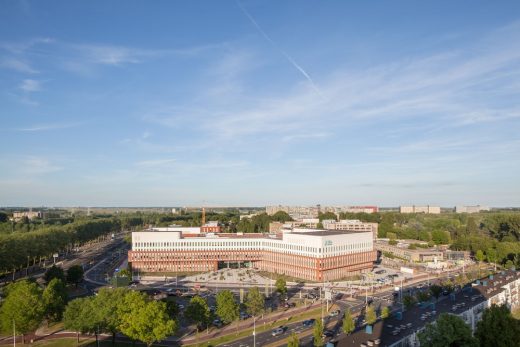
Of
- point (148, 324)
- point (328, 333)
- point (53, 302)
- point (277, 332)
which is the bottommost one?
point (277, 332)

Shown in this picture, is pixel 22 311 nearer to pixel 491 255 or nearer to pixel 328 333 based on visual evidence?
pixel 328 333

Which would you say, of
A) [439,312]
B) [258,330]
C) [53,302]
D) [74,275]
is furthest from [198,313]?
[74,275]

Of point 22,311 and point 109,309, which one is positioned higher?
point 109,309

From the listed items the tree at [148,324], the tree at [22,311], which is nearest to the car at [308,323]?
the tree at [148,324]

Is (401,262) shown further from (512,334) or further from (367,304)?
(512,334)

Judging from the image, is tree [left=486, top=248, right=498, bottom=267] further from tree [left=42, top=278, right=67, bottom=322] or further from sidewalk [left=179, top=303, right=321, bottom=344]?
tree [left=42, top=278, right=67, bottom=322]

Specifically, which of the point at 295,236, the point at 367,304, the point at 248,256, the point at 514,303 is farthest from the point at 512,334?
the point at 248,256

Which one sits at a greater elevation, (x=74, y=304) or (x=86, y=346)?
(x=74, y=304)
